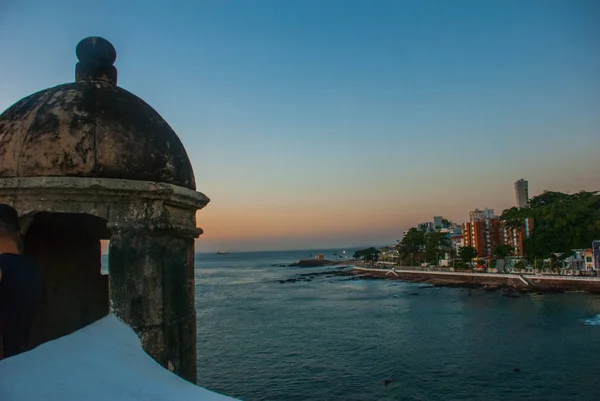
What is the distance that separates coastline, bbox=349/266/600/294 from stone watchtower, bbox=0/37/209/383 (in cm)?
5184

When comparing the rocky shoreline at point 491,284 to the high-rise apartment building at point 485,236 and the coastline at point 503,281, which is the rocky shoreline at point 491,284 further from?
the high-rise apartment building at point 485,236

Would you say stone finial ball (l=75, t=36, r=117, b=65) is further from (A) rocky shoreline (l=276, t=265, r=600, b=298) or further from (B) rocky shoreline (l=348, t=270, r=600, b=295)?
(B) rocky shoreline (l=348, t=270, r=600, b=295)

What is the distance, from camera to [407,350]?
2620 centimetres

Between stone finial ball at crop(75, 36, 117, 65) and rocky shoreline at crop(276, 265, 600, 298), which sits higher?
stone finial ball at crop(75, 36, 117, 65)

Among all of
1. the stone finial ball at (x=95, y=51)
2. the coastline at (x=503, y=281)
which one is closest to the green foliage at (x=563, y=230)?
the coastline at (x=503, y=281)

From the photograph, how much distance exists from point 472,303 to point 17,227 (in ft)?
152

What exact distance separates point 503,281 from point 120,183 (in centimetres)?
6160

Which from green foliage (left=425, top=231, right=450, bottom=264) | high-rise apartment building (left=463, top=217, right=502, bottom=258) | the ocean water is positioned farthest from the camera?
green foliage (left=425, top=231, right=450, bottom=264)

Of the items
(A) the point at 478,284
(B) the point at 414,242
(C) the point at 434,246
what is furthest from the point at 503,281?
(B) the point at 414,242

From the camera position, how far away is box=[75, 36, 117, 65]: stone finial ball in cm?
342

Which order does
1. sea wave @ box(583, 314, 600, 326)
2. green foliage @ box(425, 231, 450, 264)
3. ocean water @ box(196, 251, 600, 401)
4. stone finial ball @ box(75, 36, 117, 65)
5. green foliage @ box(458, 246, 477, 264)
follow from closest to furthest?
stone finial ball @ box(75, 36, 117, 65), ocean water @ box(196, 251, 600, 401), sea wave @ box(583, 314, 600, 326), green foliage @ box(458, 246, 477, 264), green foliage @ box(425, 231, 450, 264)

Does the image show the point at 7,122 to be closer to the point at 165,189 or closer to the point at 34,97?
the point at 34,97

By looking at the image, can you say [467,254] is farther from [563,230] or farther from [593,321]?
[593,321]

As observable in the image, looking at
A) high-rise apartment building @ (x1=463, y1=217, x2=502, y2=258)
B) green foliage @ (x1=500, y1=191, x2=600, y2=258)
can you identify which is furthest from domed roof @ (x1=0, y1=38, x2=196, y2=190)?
high-rise apartment building @ (x1=463, y1=217, x2=502, y2=258)
